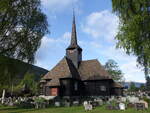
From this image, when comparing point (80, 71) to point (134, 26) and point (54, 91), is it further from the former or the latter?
point (134, 26)

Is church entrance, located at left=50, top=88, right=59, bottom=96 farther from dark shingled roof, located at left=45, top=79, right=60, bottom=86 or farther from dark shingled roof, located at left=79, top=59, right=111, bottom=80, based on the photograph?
dark shingled roof, located at left=79, top=59, right=111, bottom=80

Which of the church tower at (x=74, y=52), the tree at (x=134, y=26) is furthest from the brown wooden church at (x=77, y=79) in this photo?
the tree at (x=134, y=26)

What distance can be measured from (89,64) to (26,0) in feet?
77.4

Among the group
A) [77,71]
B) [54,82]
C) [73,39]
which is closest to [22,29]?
[54,82]

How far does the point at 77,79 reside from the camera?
35.4 meters

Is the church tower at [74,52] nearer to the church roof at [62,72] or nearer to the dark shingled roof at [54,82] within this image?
the church roof at [62,72]

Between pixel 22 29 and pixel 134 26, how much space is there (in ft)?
39.7

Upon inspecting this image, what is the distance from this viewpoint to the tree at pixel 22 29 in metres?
18.8

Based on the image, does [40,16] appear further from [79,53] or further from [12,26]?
[79,53]

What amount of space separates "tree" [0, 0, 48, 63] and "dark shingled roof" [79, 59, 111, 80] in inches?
731

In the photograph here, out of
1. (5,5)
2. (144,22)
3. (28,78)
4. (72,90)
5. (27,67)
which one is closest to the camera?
(144,22)

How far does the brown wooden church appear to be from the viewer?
32.8 metres

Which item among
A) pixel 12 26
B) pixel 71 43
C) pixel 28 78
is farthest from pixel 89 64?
pixel 12 26

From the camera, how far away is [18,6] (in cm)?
1920
